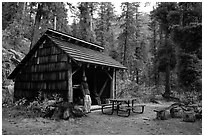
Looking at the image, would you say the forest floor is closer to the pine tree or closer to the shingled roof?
the shingled roof

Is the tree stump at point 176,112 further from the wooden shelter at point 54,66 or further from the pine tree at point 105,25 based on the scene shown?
the pine tree at point 105,25

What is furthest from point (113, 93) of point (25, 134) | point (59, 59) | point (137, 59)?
point (137, 59)

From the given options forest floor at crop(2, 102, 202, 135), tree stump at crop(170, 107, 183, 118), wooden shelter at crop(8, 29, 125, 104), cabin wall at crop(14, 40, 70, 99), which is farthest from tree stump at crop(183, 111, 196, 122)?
cabin wall at crop(14, 40, 70, 99)

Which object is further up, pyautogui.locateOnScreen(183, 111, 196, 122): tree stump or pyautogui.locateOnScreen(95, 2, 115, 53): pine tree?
pyautogui.locateOnScreen(95, 2, 115, 53): pine tree

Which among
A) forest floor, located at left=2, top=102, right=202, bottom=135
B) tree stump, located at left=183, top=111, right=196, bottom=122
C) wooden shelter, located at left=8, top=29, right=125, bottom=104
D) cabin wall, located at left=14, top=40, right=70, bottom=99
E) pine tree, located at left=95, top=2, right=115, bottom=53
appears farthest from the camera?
pine tree, located at left=95, top=2, right=115, bottom=53

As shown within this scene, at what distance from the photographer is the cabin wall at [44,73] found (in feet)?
37.0

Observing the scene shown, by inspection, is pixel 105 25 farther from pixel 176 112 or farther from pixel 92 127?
pixel 92 127

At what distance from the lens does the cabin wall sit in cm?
1128

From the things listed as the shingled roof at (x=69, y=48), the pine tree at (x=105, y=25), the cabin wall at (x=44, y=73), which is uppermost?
the pine tree at (x=105, y=25)

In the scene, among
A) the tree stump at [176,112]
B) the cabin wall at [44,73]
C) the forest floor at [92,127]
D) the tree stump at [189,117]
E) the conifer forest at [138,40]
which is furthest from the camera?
the conifer forest at [138,40]

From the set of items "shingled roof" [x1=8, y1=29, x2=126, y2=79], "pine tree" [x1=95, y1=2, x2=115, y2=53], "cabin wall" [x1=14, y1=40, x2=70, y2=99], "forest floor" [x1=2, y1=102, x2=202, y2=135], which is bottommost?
"forest floor" [x1=2, y1=102, x2=202, y2=135]

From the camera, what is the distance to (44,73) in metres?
12.3

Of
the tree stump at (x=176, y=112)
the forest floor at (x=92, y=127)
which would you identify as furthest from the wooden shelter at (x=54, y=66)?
the tree stump at (x=176, y=112)

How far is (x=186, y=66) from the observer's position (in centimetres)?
1512
